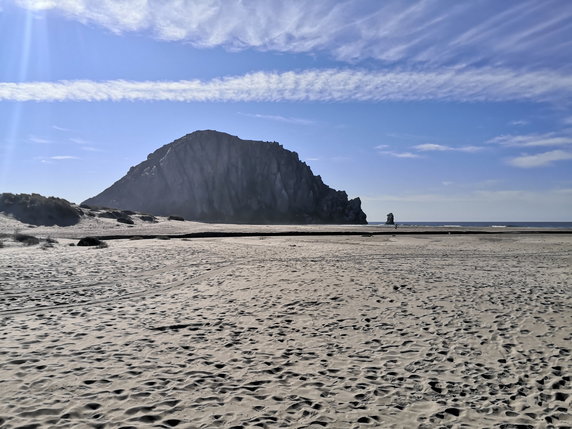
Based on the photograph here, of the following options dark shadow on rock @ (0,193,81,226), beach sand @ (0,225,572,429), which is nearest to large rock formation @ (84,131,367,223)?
dark shadow on rock @ (0,193,81,226)

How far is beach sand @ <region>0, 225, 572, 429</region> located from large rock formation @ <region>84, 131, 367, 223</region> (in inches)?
5147

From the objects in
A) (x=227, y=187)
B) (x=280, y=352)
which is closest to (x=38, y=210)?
(x=280, y=352)

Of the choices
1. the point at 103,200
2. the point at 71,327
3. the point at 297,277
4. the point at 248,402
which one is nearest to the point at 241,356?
the point at 248,402

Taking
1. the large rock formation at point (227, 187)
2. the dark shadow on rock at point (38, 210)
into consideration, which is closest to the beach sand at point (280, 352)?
the dark shadow on rock at point (38, 210)

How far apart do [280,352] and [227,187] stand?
147 metres

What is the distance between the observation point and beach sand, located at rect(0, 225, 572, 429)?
5.31 metres

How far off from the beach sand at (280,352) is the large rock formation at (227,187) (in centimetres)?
13072

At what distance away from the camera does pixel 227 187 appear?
500 feet

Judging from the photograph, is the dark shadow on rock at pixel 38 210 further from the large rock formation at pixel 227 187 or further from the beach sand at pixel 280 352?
the large rock formation at pixel 227 187

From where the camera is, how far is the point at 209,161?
154m

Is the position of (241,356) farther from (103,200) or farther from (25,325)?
(103,200)

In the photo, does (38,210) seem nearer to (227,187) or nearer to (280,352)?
(280,352)

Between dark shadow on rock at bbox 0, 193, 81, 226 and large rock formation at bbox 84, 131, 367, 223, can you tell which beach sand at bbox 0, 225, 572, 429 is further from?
large rock formation at bbox 84, 131, 367, 223

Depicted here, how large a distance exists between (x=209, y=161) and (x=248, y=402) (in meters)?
153
